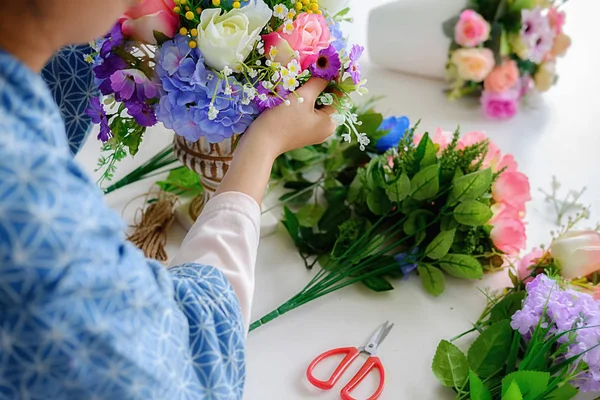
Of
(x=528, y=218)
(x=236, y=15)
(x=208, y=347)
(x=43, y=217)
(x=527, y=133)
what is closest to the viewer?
(x=43, y=217)

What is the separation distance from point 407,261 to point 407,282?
37 mm

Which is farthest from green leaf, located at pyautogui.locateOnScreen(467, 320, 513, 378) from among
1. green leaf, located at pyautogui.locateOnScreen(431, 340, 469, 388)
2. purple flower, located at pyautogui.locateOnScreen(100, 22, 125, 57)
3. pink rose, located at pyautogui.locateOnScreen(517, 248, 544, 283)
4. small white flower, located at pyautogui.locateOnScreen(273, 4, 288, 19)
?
purple flower, located at pyautogui.locateOnScreen(100, 22, 125, 57)

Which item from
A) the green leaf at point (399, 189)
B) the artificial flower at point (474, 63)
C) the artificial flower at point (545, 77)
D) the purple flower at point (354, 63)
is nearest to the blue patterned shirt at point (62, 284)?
the purple flower at point (354, 63)

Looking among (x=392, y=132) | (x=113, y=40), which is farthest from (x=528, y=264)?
(x=113, y=40)

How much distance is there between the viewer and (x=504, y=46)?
1.20m

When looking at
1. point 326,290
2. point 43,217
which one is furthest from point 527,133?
point 43,217

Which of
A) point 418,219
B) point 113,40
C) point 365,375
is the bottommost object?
point 365,375

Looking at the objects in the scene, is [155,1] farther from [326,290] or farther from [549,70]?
[549,70]

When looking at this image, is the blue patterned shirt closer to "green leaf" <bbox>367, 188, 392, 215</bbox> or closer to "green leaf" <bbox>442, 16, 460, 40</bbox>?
"green leaf" <bbox>367, 188, 392, 215</bbox>

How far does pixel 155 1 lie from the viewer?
A: 2.21 feet

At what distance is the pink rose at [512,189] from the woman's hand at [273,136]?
30 centimetres

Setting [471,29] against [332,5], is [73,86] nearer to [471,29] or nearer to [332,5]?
[332,5]

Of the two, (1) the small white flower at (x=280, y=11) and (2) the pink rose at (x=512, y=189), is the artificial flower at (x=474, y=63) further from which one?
(1) the small white flower at (x=280, y=11)

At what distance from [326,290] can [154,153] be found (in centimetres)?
40
